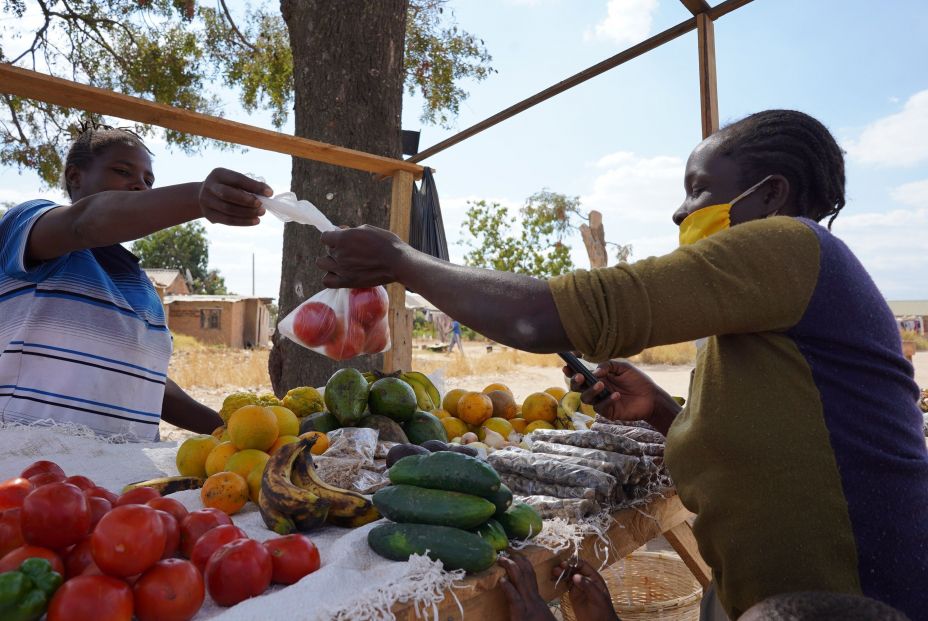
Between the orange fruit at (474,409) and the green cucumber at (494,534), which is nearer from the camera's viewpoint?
the green cucumber at (494,534)

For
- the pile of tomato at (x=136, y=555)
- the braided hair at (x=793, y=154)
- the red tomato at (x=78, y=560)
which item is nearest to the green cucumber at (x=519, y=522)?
the pile of tomato at (x=136, y=555)

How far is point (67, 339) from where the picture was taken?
2.51 metres

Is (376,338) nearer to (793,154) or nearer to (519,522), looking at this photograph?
(519,522)

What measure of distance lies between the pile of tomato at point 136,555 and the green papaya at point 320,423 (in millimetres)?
926

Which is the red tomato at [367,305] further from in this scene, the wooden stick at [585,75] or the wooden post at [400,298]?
the wooden stick at [585,75]

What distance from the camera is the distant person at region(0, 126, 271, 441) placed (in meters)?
2.15

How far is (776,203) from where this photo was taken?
1.64 meters

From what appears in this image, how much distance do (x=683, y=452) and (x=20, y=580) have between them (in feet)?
4.73

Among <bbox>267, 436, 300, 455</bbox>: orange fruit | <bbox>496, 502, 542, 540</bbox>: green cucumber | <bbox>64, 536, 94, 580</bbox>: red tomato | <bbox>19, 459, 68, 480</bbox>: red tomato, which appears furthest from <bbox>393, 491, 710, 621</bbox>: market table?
<bbox>19, 459, 68, 480</bbox>: red tomato

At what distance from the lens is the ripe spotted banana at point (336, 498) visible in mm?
1716

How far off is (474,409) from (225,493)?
1377mm

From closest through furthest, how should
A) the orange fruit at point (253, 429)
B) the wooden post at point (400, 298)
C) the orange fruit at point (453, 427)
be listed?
→ the orange fruit at point (253, 429)
the orange fruit at point (453, 427)
the wooden post at point (400, 298)

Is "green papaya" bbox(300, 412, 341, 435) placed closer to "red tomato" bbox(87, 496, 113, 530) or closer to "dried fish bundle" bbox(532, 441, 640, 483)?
"dried fish bundle" bbox(532, 441, 640, 483)

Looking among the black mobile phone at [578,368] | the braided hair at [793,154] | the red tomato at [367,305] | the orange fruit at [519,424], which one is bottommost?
the orange fruit at [519,424]
